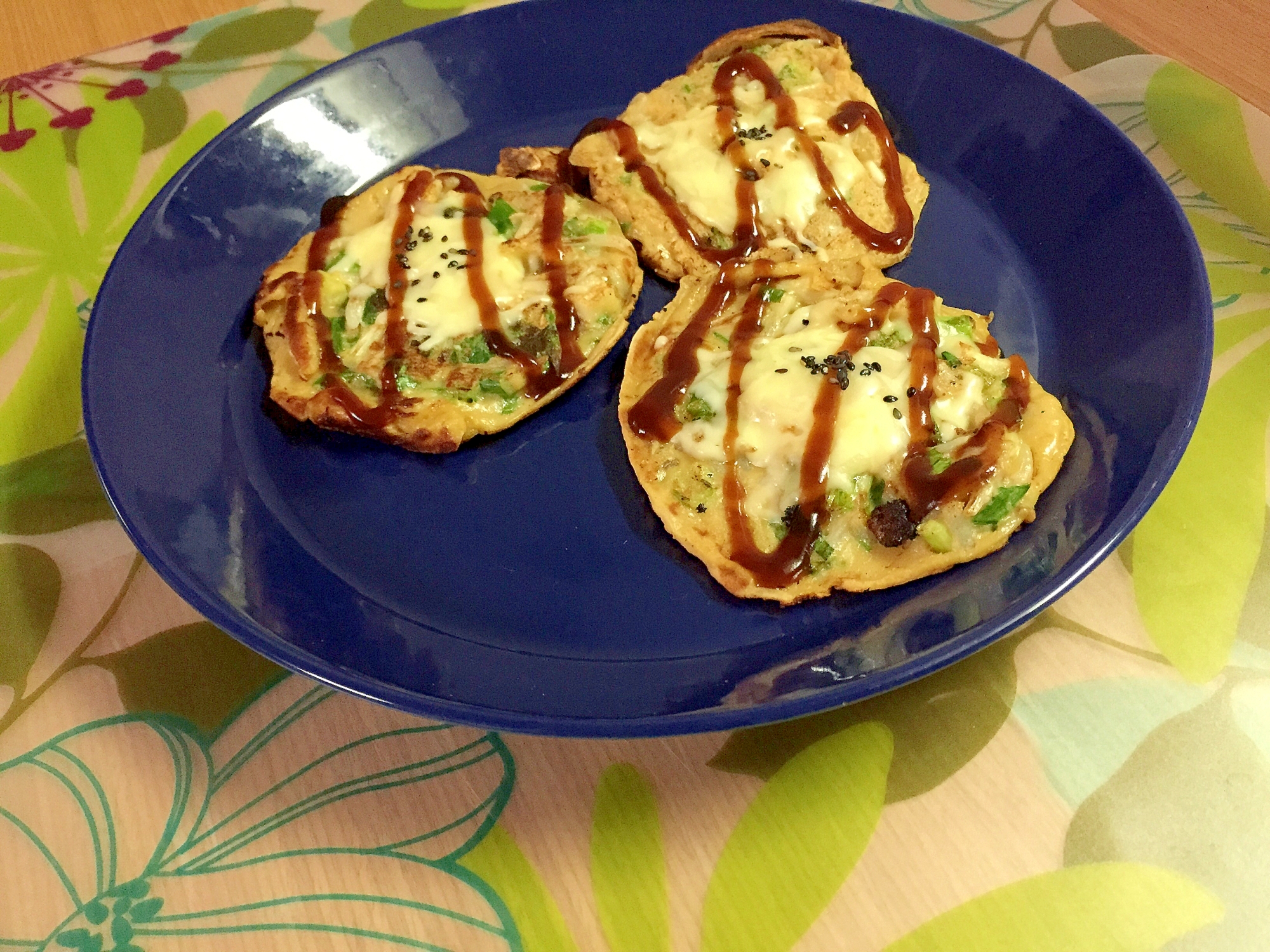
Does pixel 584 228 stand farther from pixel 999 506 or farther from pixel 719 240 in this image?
pixel 999 506

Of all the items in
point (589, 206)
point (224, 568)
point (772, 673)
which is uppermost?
point (589, 206)

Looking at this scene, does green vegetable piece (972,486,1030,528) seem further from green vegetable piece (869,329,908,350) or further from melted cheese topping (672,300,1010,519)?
green vegetable piece (869,329,908,350)

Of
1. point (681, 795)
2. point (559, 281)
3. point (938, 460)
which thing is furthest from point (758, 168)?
point (681, 795)

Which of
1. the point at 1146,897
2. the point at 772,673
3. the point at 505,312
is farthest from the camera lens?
the point at 505,312

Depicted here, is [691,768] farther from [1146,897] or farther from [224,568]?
[224,568]

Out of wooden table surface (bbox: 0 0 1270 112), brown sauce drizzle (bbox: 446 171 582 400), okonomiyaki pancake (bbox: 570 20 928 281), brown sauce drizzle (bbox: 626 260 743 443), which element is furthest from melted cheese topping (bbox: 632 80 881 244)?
wooden table surface (bbox: 0 0 1270 112)

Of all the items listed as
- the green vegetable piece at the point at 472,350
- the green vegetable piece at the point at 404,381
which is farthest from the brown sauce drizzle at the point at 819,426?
the green vegetable piece at the point at 404,381

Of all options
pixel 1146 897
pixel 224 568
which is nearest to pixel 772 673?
pixel 1146 897

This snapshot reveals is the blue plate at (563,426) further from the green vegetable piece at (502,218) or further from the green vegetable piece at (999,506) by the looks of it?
the green vegetable piece at (502,218)
